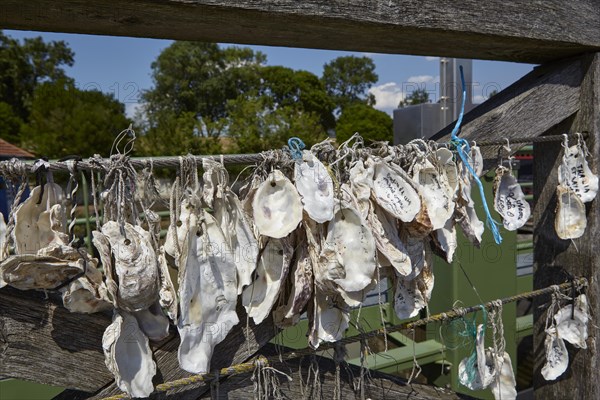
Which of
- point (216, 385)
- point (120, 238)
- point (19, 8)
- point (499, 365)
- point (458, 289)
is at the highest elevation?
point (19, 8)

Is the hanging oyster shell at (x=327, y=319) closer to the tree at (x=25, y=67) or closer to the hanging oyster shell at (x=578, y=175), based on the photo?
the hanging oyster shell at (x=578, y=175)

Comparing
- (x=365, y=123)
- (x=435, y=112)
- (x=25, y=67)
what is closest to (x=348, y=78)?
(x=365, y=123)

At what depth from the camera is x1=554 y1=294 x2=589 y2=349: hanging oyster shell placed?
1.21 metres

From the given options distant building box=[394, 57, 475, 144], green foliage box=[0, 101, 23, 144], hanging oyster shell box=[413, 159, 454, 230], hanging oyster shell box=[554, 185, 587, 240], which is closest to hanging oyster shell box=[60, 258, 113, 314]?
hanging oyster shell box=[413, 159, 454, 230]

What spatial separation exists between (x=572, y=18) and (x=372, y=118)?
12.6m

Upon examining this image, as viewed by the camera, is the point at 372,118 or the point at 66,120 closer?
the point at 66,120

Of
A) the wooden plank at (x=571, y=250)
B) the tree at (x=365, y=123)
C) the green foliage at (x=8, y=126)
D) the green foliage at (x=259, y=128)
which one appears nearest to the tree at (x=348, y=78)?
the tree at (x=365, y=123)

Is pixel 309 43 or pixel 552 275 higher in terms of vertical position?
pixel 309 43

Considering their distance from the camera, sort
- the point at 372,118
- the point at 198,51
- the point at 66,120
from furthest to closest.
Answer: the point at 198,51 → the point at 372,118 → the point at 66,120

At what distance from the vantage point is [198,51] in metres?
14.8

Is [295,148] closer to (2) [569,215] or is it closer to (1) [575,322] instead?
(2) [569,215]

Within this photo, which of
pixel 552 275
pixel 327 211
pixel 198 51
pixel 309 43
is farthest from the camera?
pixel 198 51

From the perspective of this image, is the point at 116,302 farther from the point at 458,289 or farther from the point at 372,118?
the point at 372,118

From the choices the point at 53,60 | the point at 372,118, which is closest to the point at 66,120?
the point at 53,60
